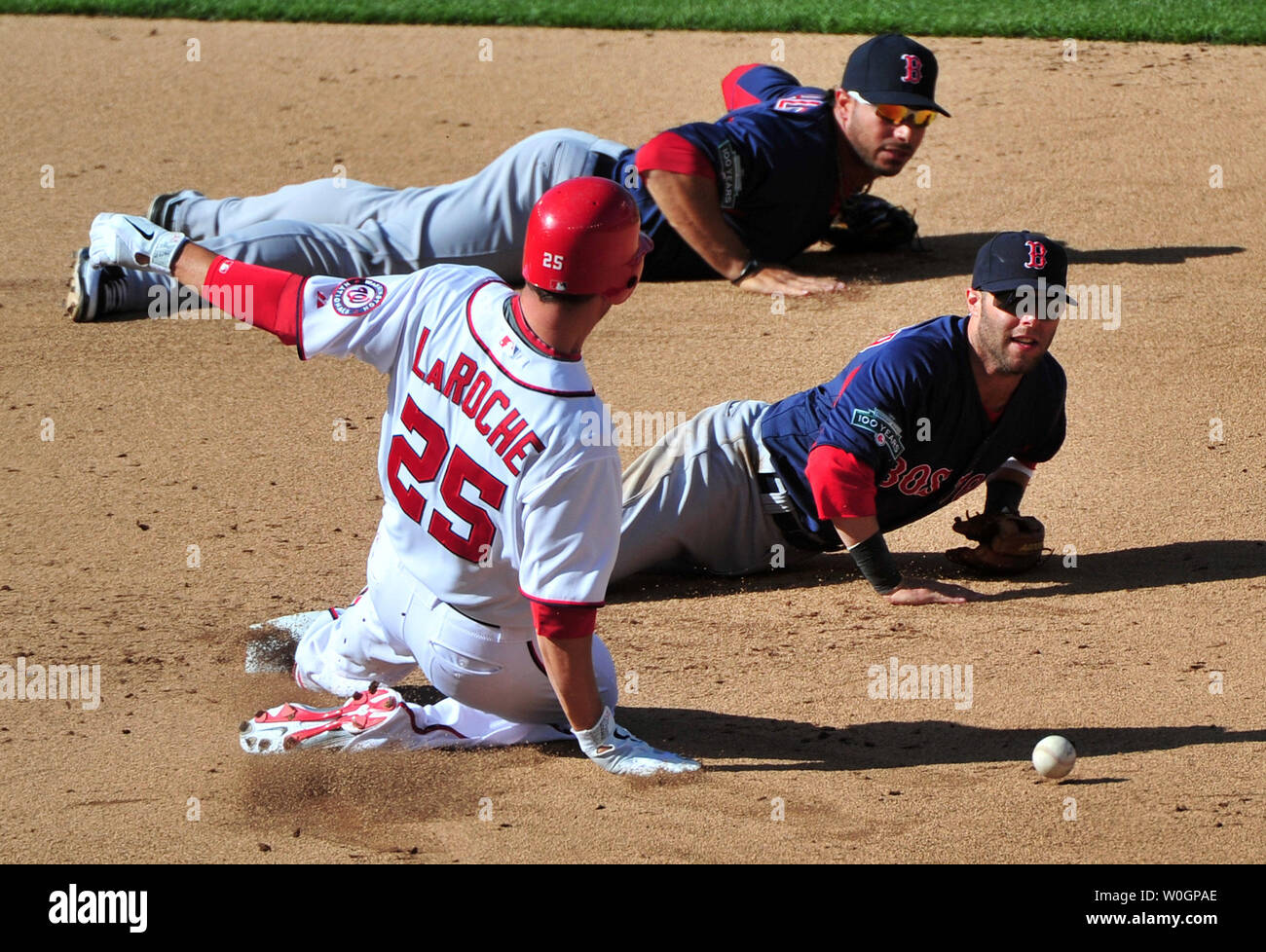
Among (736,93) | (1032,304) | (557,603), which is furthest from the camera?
(736,93)

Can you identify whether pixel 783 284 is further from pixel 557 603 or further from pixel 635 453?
pixel 557 603

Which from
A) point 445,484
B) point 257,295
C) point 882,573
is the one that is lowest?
point 882,573

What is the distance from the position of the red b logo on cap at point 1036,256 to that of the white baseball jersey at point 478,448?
5.38 feet

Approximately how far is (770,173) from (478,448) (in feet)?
11.5

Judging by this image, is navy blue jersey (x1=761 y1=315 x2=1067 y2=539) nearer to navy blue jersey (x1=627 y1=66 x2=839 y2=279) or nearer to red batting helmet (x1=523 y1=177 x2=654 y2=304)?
red batting helmet (x1=523 y1=177 x2=654 y2=304)

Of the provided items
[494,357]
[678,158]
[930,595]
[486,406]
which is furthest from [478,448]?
[678,158]

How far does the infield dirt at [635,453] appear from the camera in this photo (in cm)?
358

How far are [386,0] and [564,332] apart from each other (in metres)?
7.20

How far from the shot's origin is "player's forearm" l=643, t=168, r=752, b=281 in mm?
6457

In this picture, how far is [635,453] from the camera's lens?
5.68 m

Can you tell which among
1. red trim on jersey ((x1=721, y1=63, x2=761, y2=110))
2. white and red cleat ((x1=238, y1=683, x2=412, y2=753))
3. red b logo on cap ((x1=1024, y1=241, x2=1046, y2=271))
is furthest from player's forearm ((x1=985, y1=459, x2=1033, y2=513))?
red trim on jersey ((x1=721, y1=63, x2=761, y2=110))

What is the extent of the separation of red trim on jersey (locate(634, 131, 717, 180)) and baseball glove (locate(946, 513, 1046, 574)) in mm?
2207

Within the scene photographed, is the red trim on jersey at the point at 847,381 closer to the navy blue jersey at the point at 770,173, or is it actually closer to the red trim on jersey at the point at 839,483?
the red trim on jersey at the point at 839,483

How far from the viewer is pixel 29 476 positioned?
5.41 m
